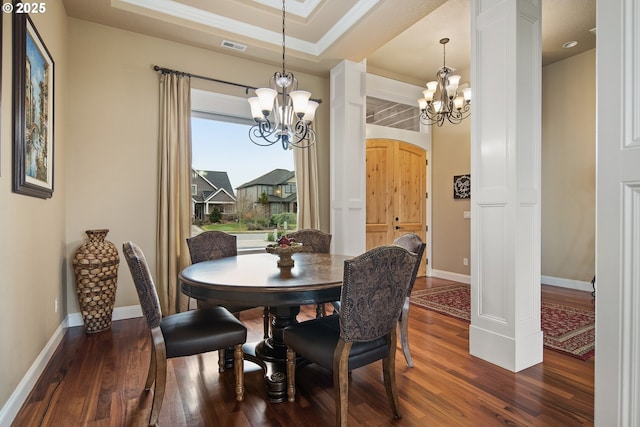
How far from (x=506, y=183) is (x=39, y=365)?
3601 mm

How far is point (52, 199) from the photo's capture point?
9.12 feet

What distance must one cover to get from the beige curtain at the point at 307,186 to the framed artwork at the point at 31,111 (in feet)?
8.52

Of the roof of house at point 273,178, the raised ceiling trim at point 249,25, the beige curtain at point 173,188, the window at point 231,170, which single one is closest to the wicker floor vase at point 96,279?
the beige curtain at point 173,188

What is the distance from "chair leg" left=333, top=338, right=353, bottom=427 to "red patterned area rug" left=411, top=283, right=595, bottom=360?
6.96ft

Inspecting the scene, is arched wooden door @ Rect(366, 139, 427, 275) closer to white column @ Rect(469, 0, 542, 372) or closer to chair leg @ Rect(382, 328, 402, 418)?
white column @ Rect(469, 0, 542, 372)

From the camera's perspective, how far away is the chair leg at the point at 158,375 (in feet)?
5.72

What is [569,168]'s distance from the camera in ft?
16.2

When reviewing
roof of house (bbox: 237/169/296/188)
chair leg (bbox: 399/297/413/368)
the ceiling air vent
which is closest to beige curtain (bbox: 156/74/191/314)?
the ceiling air vent

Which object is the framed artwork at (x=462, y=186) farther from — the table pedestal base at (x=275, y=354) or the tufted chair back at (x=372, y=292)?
the tufted chair back at (x=372, y=292)

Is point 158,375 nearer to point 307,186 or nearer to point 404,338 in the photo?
point 404,338

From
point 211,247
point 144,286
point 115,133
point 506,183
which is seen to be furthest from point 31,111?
point 506,183

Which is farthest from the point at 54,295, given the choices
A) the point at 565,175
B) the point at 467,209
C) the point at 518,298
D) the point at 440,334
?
the point at 565,175

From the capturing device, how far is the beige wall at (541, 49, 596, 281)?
15.6 ft

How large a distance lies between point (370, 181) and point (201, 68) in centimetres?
299
